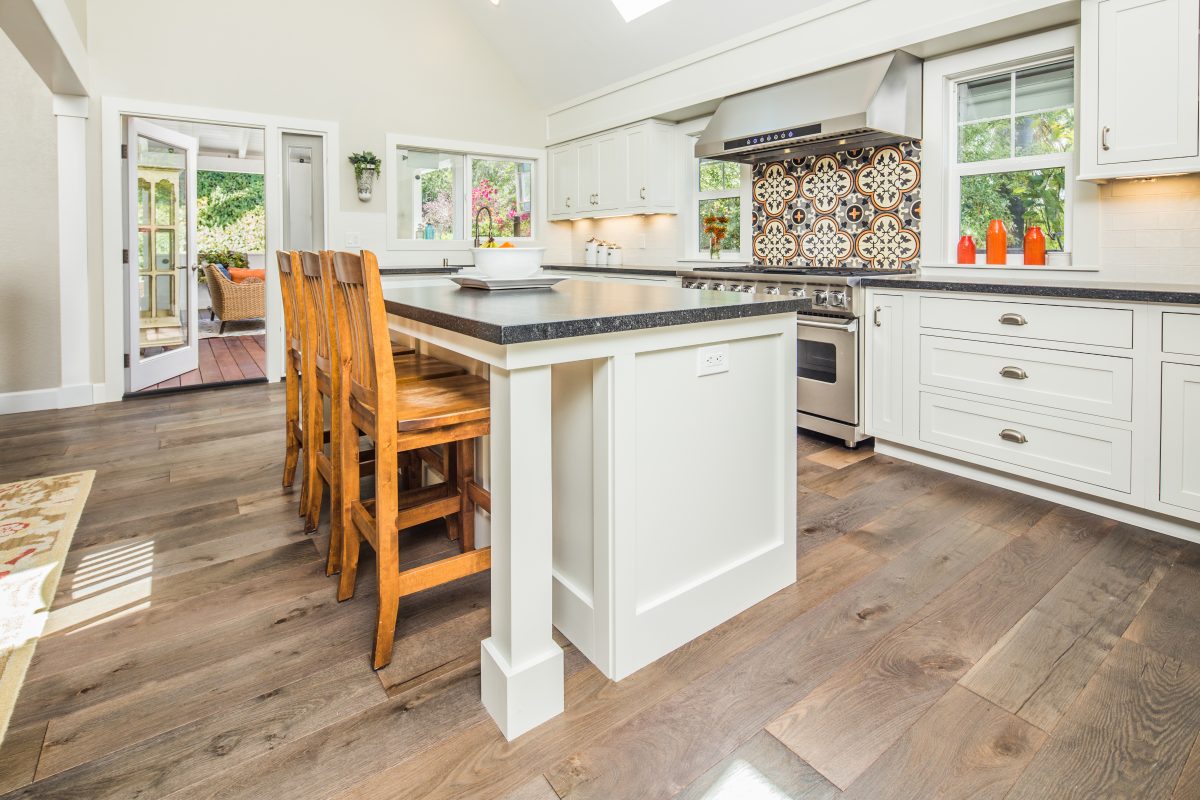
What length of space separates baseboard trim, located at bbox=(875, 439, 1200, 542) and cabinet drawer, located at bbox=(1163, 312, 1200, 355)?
619 millimetres

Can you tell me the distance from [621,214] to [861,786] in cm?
518

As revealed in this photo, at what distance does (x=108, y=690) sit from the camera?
1.61 m

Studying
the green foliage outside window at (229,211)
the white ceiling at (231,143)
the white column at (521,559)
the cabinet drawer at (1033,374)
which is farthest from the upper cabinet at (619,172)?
the green foliage outside window at (229,211)

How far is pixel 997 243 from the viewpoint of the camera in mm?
3486

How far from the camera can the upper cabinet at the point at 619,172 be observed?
553 centimetres

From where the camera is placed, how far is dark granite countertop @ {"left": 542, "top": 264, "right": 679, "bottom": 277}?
16.7ft

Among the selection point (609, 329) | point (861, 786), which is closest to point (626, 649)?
point (861, 786)

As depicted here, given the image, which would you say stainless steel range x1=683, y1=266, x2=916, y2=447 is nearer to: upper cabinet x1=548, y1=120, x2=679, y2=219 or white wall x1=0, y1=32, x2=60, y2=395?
upper cabinet x1=548, y1=120, x2=679, y2=219

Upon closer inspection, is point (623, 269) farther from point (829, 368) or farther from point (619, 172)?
point (829, 368)

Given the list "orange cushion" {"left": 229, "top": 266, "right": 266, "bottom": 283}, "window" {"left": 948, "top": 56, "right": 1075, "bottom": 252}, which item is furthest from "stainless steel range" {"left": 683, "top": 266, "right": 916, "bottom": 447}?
"orange cushion" {"left": 229, "top": 266, "right": 266, "bottom": 283}

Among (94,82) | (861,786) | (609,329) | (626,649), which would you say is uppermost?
(94,82)

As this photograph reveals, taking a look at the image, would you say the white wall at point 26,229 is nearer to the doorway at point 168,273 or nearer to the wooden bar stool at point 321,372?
the doorway at point 168,273

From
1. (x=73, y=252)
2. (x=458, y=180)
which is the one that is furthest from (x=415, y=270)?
(x=73, y=252)

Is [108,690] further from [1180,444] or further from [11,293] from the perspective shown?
[11,293]
